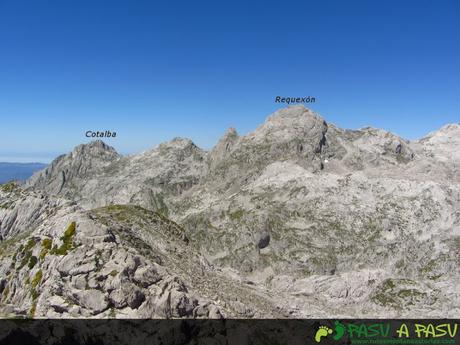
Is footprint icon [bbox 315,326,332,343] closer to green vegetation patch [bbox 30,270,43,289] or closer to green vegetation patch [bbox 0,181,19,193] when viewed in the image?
green vegetation patch [bbox 30,270,43,289]

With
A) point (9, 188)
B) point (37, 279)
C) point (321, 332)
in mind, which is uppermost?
point (9, 188)

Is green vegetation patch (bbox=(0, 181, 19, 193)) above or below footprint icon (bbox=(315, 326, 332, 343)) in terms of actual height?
above

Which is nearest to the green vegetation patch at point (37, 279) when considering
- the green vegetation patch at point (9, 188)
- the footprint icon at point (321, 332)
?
the footprint icon at point (321, 332)

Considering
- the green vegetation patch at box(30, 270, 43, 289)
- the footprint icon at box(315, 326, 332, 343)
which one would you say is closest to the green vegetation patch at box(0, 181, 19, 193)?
the green vegetation patch at box(30, 270, 43, 289)

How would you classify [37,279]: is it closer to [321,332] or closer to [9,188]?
[321,332]

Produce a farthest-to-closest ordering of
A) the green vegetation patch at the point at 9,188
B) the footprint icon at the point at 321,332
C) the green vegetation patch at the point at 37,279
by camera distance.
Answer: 1. the green vegetation patch at the point at 9,188
2. the footprint icon at the point at 321,332
3. the green vegetation patch at the point at 37,279

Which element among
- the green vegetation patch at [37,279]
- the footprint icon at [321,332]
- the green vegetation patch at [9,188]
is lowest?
the footprint icon at [321,332]

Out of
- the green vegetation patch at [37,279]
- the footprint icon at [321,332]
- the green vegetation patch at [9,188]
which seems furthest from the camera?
the green vegetation patch at [9,188]

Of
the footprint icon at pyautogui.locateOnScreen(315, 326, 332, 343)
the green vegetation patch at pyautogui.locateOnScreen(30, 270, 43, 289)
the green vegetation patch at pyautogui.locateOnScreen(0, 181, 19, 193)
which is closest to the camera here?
the green vegetation patch at pyautogui.locateOnScreen(30, 270, 43, 289)

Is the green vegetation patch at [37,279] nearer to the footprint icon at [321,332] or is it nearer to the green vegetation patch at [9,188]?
the footprint icon at [321,332]

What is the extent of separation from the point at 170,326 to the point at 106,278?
860 cm

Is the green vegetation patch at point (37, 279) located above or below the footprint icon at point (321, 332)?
above

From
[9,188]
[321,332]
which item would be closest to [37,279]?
[321,332]

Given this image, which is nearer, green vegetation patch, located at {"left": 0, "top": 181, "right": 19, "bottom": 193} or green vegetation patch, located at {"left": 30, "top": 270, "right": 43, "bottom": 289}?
green vegetation patch, located at {"left": 30, "top": 270, "right": 43, "bottom": 289}
